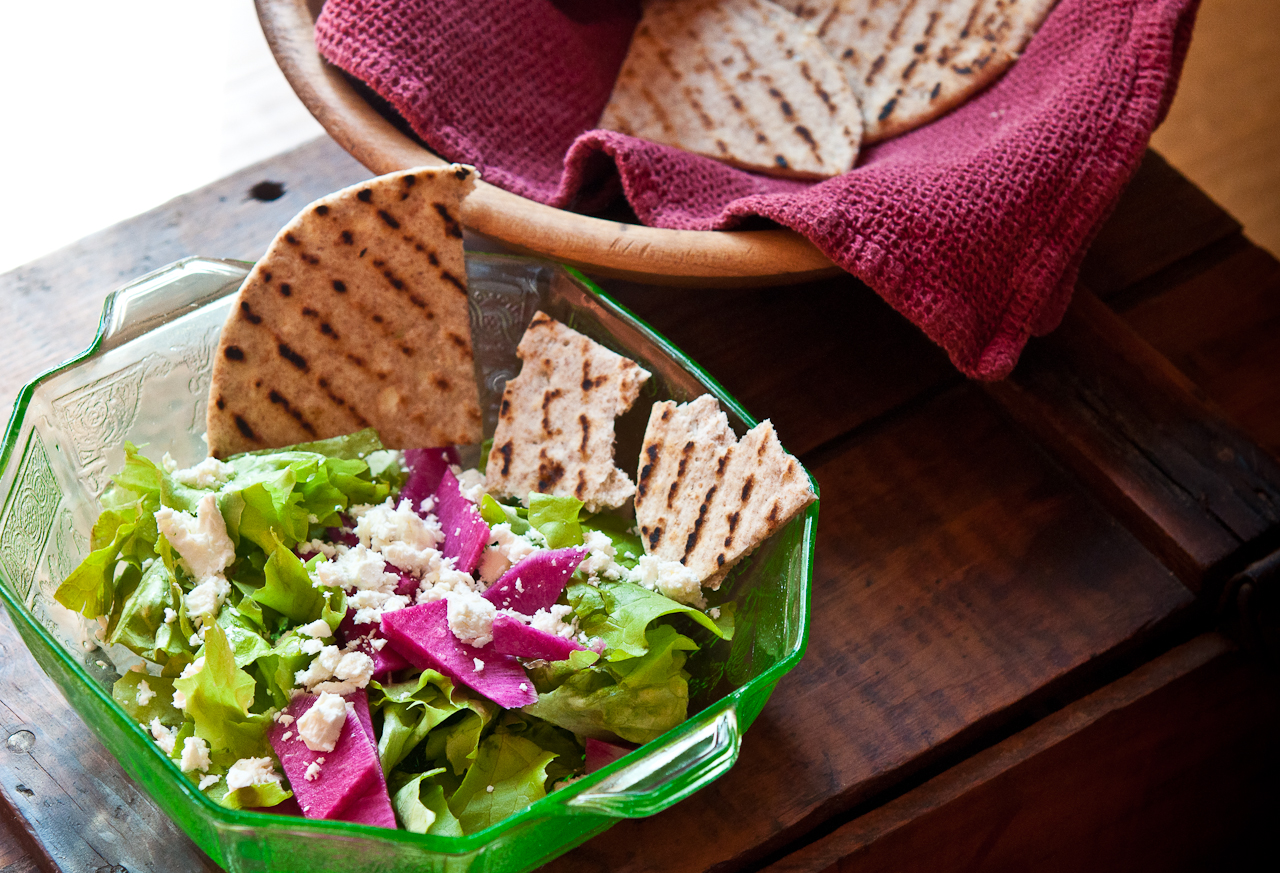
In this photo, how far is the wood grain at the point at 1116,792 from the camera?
0.98 m

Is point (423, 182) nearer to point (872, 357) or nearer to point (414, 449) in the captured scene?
point (414, 449)

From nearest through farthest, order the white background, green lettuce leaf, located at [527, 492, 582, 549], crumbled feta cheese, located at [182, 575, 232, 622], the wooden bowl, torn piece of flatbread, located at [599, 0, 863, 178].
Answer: crumbled feta cheese, located at [182, 575, 232, 622] → green lettuce leaf, located at [527, 492, 582, 549] → the wooden bowl → torn piece of flatbread, located at [599, 0, 863, 178] → the white background

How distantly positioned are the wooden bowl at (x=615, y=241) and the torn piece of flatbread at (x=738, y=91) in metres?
0.24

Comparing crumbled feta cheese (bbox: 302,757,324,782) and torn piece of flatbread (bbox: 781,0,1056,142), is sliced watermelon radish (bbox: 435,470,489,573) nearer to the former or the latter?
crumbled feta cheese (bbox: 302,757,324,782)

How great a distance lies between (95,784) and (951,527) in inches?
33.4

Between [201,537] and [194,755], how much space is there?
6.9 inches

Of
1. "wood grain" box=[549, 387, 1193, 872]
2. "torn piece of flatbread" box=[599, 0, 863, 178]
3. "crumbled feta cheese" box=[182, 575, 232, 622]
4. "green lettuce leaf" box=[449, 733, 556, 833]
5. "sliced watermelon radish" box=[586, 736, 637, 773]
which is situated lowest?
"wood grain" box=[549, 387, 1193, 872]

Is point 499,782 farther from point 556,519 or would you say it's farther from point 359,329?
point 359,329

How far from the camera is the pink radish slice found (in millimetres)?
754

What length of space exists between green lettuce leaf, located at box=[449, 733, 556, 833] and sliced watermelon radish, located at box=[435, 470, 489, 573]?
0.15m

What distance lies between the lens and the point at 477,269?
1.08 meters

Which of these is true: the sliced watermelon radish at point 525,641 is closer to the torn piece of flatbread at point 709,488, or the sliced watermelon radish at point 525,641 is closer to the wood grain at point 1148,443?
the torn piece of flatbread at point 709,488

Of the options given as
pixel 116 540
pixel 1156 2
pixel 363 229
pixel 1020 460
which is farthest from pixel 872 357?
pixel 116 540

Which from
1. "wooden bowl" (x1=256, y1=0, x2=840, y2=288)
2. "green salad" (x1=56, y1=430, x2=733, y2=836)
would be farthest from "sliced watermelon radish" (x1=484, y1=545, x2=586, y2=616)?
"wooden bowl" (x1=256, y1=0, x2=840, y2=288)
